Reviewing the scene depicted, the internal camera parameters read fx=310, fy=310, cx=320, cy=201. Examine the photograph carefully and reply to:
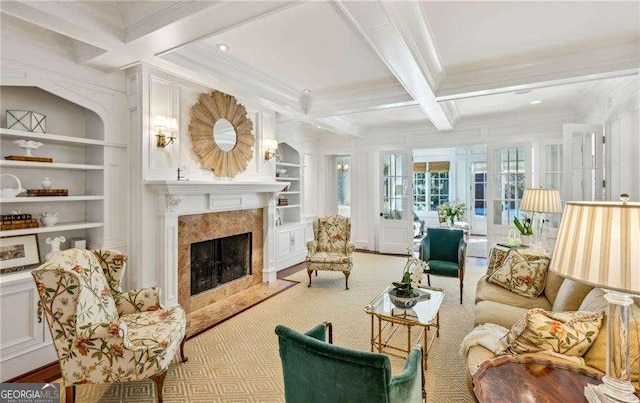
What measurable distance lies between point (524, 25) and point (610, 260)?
99.6 inches

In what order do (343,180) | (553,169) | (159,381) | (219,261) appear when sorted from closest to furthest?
1. (159,381)
2. (219,261)
3. (553,169)
4. (343,180)

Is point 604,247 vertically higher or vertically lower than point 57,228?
higher

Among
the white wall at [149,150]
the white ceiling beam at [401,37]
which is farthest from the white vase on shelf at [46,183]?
the white ceiling beam at [401,37]

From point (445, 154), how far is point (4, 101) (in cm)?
993

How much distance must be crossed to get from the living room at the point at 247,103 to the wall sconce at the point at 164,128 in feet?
0.05

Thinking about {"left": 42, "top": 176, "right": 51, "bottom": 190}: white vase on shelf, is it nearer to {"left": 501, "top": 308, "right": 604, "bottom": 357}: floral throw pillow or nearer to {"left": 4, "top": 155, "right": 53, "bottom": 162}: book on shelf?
{"left": 4, "top": 155, "right": 53, "bottom": 162}: book on shelf

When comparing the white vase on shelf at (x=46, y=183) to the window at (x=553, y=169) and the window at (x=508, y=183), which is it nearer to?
the window at (x=508, y=183)

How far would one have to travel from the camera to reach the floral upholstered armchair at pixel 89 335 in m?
1.86

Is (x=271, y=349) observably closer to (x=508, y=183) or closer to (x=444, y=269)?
(x=444, y=269)

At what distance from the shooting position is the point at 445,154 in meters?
9.93

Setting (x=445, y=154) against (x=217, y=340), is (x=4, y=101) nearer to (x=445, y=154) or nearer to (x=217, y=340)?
(x=217, y=340)

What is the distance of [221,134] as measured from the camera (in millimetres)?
3912

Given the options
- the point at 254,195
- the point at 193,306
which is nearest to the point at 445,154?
the point at 254,195

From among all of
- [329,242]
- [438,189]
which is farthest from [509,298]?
[438,189]
